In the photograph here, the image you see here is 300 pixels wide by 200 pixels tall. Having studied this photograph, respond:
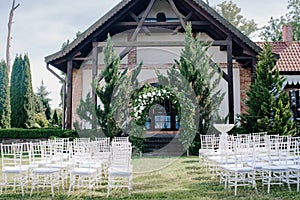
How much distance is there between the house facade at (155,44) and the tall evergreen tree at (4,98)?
13.1 feet

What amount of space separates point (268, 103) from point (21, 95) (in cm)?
1183

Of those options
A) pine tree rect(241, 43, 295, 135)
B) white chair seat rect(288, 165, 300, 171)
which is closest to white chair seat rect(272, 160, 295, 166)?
white chair seat rect(288, 165, 300, 171)

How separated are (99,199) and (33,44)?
16537 mm

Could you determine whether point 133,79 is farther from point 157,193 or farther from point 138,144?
point 157,193

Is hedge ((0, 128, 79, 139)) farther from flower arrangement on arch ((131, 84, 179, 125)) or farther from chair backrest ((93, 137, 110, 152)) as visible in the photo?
chair backrest ((93, 137, 110, 152))

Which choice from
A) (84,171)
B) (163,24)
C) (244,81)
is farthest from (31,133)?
(244,81)

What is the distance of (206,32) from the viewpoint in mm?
15344

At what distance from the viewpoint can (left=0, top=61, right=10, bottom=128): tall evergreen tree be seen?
17172 mm

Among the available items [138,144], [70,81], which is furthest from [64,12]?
[138,144]

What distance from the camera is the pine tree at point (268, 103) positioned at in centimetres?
1186

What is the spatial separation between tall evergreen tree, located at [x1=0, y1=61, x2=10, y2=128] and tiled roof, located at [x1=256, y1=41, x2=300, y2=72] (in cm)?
1325

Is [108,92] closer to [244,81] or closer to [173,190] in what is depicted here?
[173,190]

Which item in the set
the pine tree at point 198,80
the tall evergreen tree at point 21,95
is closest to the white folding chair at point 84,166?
the pine tree at point 198,80

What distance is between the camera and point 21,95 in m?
17.4
